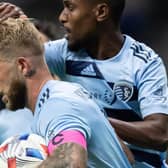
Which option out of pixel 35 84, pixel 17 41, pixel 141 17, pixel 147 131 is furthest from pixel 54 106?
pixel 141 17

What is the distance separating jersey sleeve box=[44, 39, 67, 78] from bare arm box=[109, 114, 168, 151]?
1.17 ft

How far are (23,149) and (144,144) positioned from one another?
780mm

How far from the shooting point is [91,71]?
314cm

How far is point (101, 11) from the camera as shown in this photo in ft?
10.3

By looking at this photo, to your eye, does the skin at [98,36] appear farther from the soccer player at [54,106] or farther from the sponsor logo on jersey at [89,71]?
the soccer player at [54,106]

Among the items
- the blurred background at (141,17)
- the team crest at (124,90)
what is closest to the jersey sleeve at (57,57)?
the team crest at (124,90)

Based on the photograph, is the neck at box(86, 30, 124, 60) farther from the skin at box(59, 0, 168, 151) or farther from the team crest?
the team crest

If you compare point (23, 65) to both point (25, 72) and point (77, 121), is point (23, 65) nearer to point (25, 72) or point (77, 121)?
point (25, 72)

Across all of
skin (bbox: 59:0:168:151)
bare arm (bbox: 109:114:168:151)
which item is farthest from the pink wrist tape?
skin (bbox: 59:0:168:151)

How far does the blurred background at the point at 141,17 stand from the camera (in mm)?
5266

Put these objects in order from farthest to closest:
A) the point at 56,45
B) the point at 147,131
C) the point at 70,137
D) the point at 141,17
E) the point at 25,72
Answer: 1. the point at 141,17
2. the point at 56,45
3. the point at 147,131
4. the point at 25,72
5. the point at 70,137

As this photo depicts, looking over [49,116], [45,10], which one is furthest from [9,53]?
[45,10]

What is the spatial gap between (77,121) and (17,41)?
0.39 meters

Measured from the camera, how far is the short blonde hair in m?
2.46
